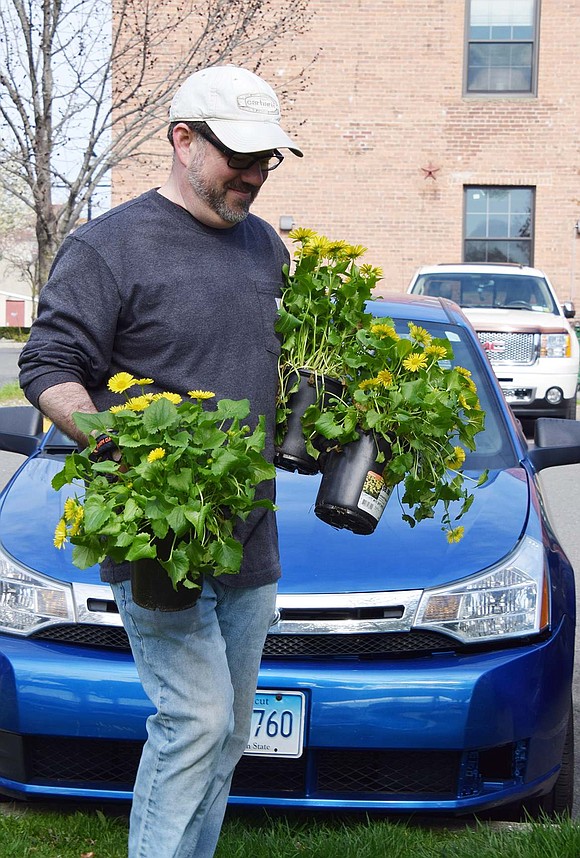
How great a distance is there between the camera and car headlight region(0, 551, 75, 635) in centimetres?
349

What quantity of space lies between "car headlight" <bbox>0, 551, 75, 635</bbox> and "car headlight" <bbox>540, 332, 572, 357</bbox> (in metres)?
9.67

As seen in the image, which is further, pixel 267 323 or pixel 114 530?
pixel 267 323

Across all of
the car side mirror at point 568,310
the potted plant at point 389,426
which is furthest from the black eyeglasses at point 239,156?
the car side mirror at point 568,310

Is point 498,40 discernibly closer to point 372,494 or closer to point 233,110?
point 233,110

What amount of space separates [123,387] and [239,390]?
40 centimetres

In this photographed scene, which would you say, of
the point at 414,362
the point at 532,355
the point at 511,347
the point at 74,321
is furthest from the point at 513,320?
the point at 74,321

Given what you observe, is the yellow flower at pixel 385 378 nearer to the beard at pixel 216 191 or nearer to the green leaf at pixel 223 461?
the beard at pixel 216 191

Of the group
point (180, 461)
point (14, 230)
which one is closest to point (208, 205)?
point (180, 461)

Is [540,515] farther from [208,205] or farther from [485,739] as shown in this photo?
[208,205]

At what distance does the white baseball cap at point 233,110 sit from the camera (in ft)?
8.71

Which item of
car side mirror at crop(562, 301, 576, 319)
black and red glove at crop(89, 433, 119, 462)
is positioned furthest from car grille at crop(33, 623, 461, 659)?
car side mirror at crop(562, 301, 576, 319)

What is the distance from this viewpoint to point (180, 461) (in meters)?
2.29

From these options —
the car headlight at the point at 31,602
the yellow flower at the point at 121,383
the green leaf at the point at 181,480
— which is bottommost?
the car headlight at the point at 31,602

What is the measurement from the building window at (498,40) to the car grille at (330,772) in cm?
1938
